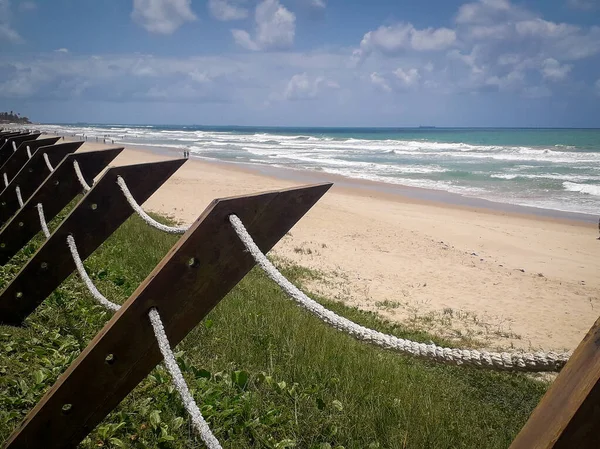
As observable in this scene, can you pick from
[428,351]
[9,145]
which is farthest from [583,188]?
[428,351]

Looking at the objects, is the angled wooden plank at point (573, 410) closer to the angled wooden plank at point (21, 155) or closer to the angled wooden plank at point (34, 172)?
the angled wooden plank at point (34, 172)

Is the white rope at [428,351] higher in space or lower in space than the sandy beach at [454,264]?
higher

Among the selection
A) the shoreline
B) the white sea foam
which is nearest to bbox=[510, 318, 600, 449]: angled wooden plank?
the shoreline

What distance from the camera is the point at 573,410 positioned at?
0.95 meters

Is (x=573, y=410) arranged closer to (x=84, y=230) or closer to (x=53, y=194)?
(x=84, y=230)

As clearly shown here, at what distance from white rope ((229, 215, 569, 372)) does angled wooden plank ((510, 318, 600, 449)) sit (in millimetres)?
358

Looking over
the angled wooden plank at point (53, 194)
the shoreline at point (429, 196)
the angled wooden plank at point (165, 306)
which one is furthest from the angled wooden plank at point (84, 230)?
the shoreline at point (429, 196)

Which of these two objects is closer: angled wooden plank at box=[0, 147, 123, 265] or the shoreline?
angled wooden plank at box=[0, 147, 123, 265]

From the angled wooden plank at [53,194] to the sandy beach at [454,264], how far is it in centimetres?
→ 451

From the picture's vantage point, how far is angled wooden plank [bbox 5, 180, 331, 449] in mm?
1825

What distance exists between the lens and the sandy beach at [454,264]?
7348 millimetres

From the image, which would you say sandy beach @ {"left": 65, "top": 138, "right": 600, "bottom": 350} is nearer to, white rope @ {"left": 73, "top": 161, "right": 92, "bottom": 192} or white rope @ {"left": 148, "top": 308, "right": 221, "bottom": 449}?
white rope @ {"left": 73, "top": 161, "right": 92, "bottom": 192}

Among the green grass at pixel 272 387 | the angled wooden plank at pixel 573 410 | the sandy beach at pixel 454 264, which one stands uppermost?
the angled wooden plank at pixel 573 410

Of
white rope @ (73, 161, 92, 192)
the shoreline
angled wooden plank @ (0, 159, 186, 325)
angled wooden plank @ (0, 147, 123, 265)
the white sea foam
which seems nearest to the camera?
angled wooden plank @ (0, 159, 186, 325)
